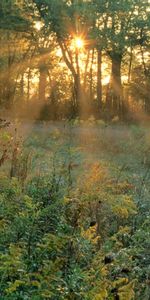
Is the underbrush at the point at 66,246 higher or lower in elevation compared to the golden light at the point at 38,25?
lower

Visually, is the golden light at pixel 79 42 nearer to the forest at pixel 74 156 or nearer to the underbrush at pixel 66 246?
the forest at pixel 74 156

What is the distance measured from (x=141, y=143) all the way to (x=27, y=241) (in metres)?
12.8

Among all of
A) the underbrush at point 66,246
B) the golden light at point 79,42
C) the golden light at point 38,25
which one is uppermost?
Answer: the golden light at point 38,25

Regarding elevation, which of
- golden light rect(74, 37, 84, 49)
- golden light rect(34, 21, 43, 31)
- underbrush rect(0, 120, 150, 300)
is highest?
golden light rect(34, 21, 43, 31)

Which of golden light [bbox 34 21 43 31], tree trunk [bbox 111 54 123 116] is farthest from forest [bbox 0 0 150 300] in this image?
tree trunk [bbox 111 54 123 116]

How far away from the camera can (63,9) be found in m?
32.3

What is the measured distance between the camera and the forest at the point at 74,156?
4.12 metres

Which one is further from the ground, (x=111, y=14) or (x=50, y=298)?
(x=111, y=14)

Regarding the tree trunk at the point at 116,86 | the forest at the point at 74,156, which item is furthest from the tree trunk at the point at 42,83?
the tree trunk at the point at 116,86

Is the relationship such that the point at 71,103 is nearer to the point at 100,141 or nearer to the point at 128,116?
the point at 128,116

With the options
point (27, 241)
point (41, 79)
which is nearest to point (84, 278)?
point (27, 241)

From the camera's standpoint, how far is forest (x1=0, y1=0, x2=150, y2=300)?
13.5 ft

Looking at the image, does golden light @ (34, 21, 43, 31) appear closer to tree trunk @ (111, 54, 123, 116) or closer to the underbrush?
tree trunk @ (111, 54, 123, 116)

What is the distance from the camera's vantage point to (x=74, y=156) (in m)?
7.92
